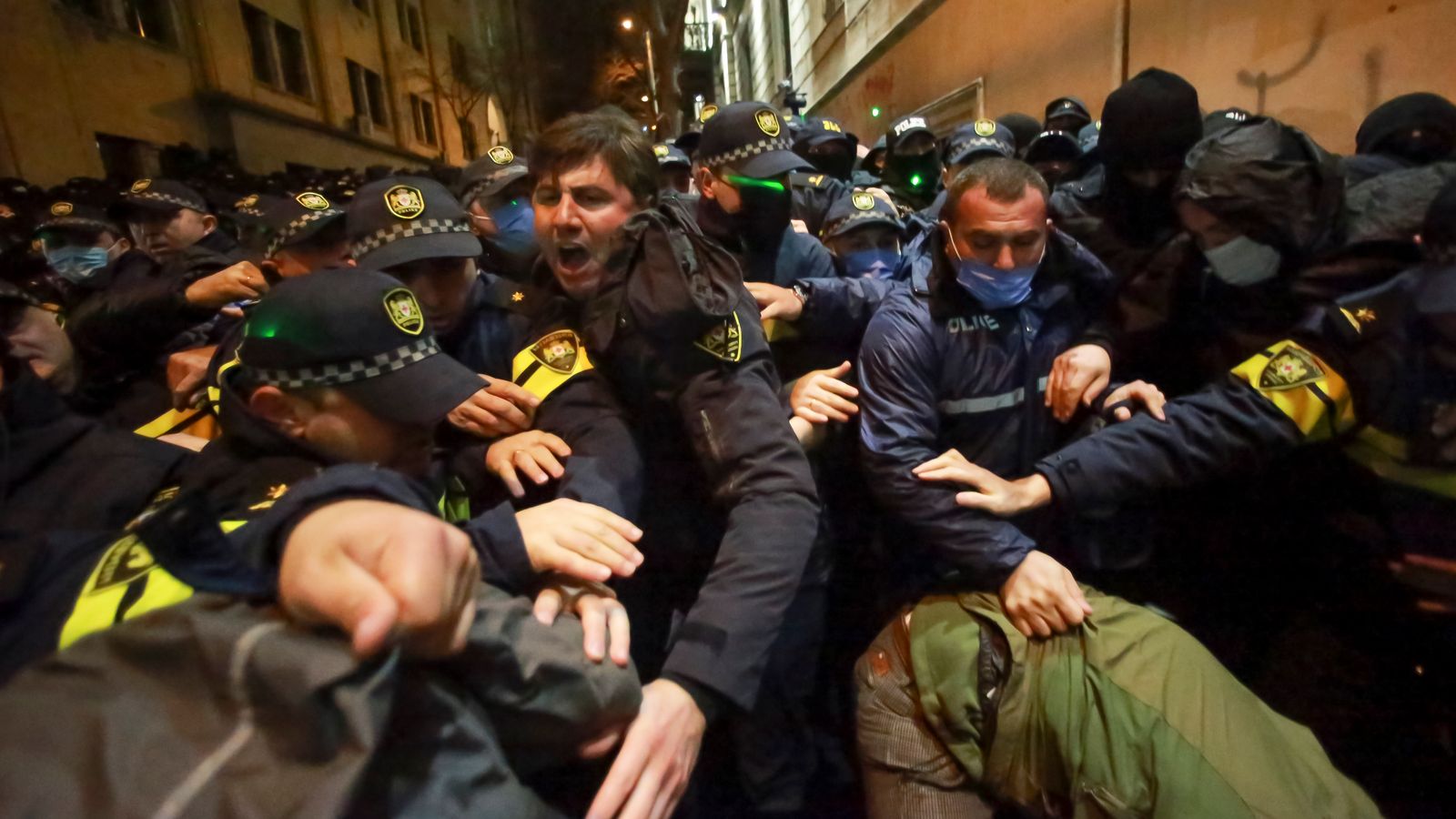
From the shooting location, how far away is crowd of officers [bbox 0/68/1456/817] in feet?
2.47

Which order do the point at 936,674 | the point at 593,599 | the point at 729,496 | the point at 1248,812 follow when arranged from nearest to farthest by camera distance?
the point at 593,599 < the point at 1248,812 < the point at 729,496 < the point at 936,674

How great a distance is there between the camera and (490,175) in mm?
3801

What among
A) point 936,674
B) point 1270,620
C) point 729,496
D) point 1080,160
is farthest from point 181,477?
point 1080,160

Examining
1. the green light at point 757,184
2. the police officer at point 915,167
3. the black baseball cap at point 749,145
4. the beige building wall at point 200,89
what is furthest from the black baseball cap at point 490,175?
the beige building wall at point 200,89

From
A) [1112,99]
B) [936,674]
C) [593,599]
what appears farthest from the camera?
[1112,99]

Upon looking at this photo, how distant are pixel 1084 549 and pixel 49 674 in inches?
86.9

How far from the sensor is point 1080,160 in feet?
10.9

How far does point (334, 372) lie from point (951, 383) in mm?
1631

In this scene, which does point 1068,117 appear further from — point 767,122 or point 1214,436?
point 1214,436

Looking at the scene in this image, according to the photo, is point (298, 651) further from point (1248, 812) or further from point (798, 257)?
point (798, 257)

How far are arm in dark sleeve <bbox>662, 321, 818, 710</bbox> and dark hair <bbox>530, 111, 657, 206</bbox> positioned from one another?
1.83 feet

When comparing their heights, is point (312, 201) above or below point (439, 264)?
above

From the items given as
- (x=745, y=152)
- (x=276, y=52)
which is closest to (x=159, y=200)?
(x=745, y=152)

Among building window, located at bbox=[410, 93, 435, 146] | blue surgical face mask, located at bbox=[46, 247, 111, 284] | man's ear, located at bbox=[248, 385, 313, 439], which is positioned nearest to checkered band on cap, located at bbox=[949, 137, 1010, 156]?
man's ear, located at bbox=[248, 385, 313, 439]
